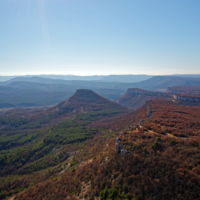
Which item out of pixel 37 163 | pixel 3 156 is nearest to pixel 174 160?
pixel 37 163

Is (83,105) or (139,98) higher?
(83,105)

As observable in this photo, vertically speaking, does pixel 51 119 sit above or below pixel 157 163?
below

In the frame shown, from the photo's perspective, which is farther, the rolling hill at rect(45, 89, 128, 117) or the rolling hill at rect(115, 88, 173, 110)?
the rolling hill at rect(115, 88, 173, 110)

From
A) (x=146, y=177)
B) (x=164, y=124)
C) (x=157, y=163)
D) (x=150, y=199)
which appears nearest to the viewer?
(x=150, y=199)

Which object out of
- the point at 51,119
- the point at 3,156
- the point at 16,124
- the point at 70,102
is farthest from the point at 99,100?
the point at 3,156

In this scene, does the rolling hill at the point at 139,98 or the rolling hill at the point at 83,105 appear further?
the rolling hill at the point at 139,98

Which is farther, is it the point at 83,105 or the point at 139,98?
the point at 139,98

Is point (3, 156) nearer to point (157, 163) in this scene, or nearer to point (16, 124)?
point (157, 163)

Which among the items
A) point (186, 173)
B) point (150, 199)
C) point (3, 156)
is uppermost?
point (186, 173)

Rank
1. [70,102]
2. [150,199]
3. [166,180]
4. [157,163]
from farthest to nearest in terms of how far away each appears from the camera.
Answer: [70,102], [157,163], [166,180], [150,199]

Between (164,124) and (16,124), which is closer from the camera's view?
(164,124)
